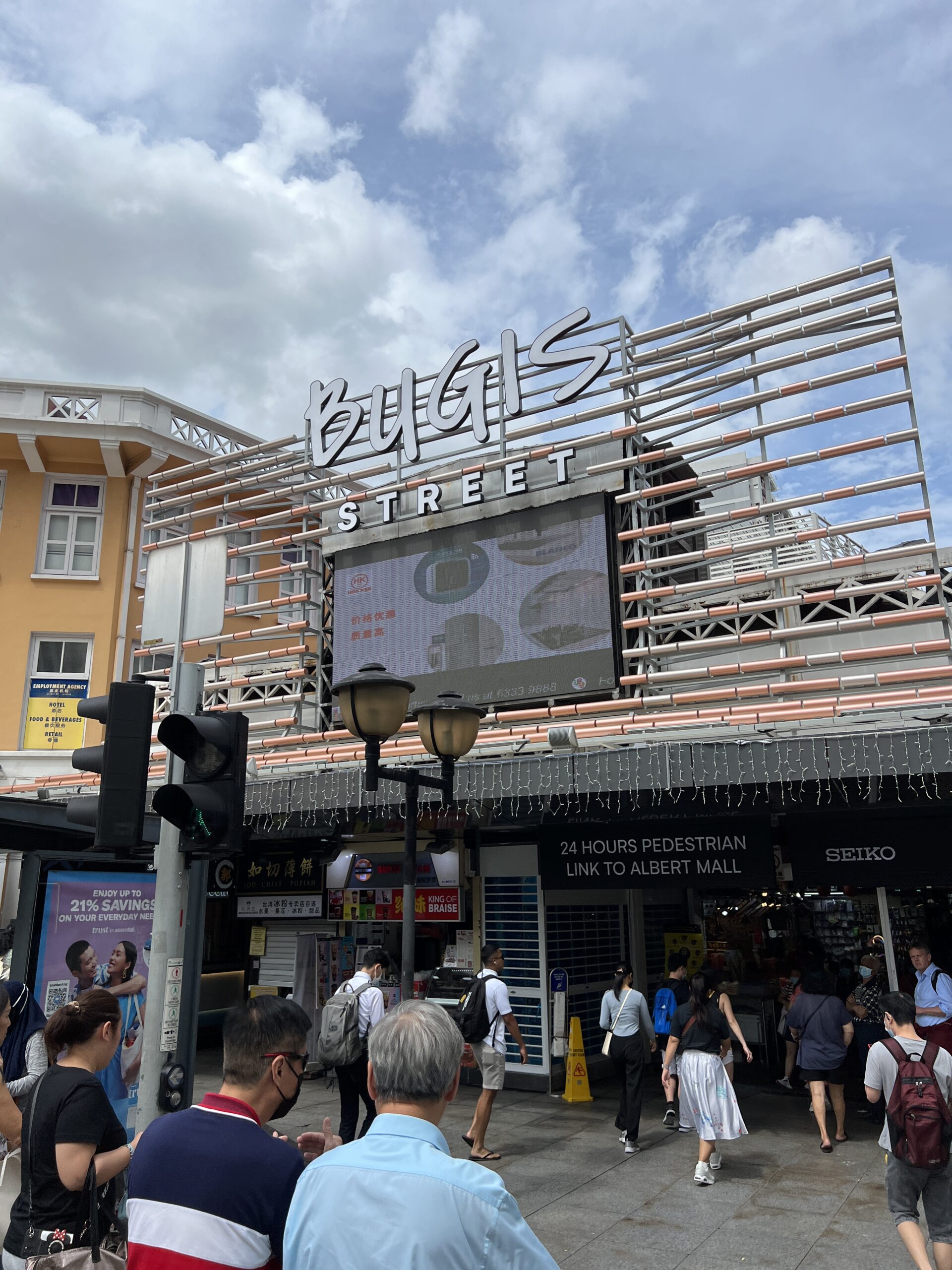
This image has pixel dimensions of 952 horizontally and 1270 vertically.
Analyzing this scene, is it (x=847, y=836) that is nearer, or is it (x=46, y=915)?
(x=46, y=915)

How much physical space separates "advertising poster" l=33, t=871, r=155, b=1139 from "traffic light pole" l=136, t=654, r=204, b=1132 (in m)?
2.24

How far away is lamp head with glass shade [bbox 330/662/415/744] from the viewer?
275 inches

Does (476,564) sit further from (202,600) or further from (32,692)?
(32,692)

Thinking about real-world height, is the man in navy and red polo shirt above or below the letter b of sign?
below

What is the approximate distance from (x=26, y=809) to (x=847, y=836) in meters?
8.81

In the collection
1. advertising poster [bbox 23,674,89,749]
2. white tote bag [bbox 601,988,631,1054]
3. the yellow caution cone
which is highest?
advertising poster [bbox 23,674,89,749]

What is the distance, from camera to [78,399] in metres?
21.3

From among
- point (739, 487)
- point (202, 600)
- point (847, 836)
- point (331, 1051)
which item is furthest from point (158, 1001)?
point (739, 487)

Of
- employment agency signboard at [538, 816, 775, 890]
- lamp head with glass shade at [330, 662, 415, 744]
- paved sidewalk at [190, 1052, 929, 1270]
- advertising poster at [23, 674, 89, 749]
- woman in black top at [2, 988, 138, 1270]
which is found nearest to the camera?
woman in black top at [2, 988, 138, 1270]

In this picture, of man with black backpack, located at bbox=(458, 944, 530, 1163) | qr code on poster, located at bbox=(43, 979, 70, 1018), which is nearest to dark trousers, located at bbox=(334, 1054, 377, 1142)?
man with black backpack, located at bbox=(458, 944, 530, 1163)

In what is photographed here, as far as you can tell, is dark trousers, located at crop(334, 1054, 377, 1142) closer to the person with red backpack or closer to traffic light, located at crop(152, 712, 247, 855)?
traffic light, located at crop(152, 712, 247, 855)

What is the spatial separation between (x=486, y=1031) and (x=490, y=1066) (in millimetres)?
310

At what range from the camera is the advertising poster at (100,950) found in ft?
24.3

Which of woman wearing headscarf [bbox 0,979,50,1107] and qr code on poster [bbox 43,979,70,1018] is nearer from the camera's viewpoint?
woman wearing headscarf [bbox 0,979,50,1107]
